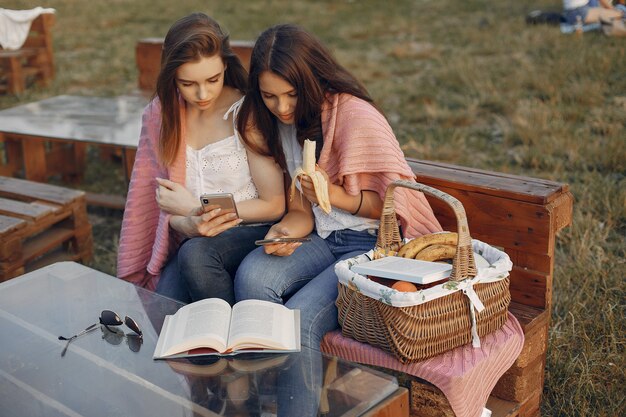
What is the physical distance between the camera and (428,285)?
2.56 metres

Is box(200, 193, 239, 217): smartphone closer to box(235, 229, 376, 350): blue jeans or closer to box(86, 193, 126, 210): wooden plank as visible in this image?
box(235, 229, 376, 350): blue jeans

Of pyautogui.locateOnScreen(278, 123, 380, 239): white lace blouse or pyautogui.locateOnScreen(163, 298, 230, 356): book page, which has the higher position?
pyautogui.locateOnScreen(278, 123, 380, 239): white lace blouse

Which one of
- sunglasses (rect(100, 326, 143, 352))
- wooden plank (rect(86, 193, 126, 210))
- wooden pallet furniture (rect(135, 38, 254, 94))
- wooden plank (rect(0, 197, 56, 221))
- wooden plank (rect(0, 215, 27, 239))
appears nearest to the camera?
sunglasses (rect(100, 326, 143, 352))

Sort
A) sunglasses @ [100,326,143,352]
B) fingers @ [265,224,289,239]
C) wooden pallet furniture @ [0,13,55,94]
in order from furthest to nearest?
wooden pallet furniture @ [0,13,55,94], fingers @ [265,224,289,239], sunglasses @ [100,326,143,352]

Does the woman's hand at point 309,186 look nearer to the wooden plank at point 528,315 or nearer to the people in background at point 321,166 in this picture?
the people in background at point 321,166

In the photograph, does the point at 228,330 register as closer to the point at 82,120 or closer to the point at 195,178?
the point at 195,178

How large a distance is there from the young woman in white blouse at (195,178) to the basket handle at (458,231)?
0.56 m

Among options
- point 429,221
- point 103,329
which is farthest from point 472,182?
point 103,329

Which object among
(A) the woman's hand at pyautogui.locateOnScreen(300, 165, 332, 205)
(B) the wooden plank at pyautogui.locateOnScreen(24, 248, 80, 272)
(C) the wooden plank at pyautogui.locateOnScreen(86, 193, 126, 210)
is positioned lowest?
(B) the wooden plank at pyautogui.locateOnScreen(24, 248, 80, 272)

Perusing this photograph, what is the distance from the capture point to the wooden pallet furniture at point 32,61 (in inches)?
343

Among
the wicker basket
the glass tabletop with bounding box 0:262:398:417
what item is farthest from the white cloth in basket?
the glass tabletop with bounding box 0:262:398:417

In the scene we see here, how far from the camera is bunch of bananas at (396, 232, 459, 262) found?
2.65 meters

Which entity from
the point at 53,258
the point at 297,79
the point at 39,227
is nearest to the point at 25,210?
the point at 39,227

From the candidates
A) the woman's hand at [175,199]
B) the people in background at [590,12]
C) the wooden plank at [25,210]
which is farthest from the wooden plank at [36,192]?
the people in background at [590,12]
